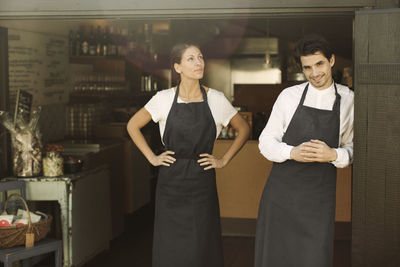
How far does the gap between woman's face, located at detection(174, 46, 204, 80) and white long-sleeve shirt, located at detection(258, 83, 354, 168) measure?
654 mm

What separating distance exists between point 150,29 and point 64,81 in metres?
2.47

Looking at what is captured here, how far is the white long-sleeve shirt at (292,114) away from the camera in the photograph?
2.84 metres

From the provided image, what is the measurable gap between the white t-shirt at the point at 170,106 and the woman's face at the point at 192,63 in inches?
7.2

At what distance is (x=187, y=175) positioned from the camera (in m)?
3.42

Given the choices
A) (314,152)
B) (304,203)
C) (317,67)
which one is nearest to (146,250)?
(304,203)

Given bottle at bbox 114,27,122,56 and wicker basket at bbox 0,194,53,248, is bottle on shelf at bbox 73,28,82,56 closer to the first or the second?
bottle at bbox 114,27,122,56

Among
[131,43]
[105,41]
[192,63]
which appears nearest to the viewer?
[192,63]

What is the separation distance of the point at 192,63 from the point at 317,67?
891 mm

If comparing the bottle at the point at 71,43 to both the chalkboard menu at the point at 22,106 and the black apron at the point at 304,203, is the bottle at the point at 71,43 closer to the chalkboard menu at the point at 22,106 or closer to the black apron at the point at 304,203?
the chalkboard menu at the point at 22,106

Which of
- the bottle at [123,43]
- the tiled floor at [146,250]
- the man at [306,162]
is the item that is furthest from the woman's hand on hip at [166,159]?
the bottle at [123,43]

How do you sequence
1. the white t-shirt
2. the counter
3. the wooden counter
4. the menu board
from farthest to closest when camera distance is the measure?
the wooden counter → the menu board → the counter → the white t-shirt

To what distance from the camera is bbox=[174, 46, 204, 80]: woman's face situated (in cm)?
338

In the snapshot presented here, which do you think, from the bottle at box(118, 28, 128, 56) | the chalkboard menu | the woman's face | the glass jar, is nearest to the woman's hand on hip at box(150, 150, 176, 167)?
A: the woman's face

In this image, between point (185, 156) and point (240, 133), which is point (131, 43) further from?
point (185, 156)
